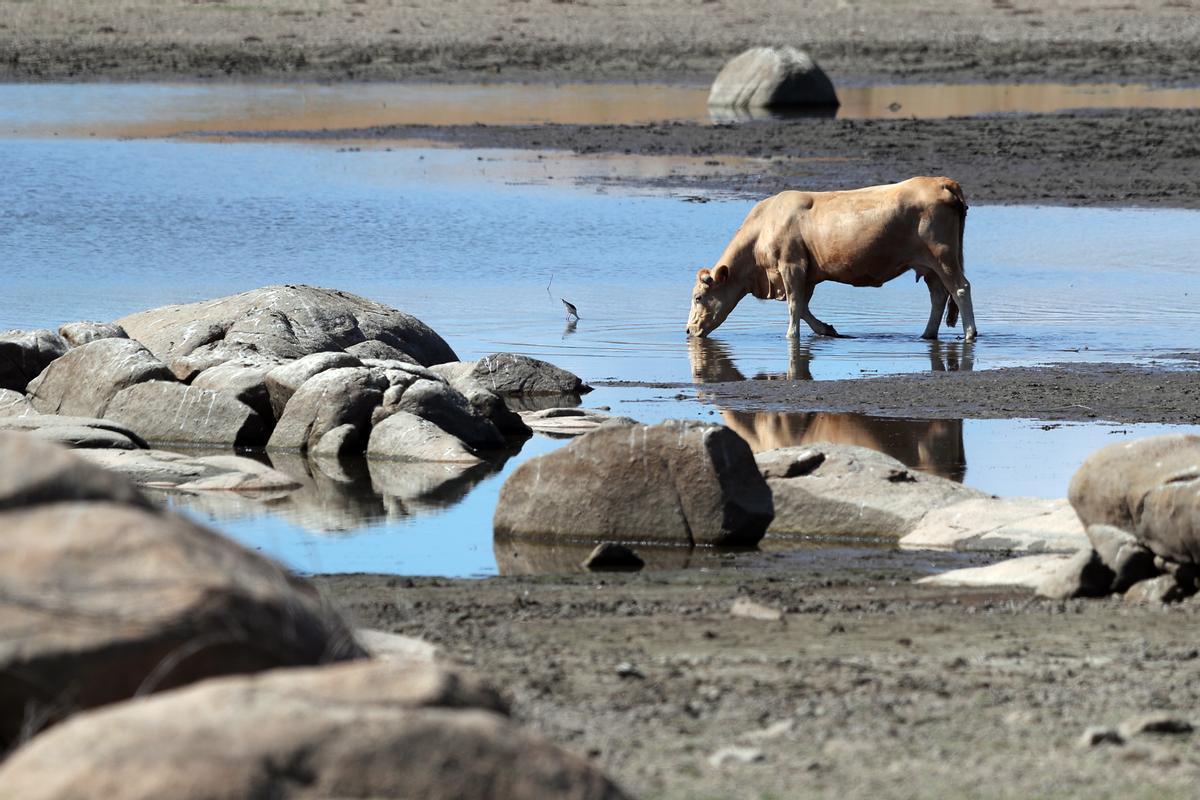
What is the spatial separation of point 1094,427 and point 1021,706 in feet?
25.0

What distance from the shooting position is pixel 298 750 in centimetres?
452

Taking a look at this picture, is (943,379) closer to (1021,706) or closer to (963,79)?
(1021,706)

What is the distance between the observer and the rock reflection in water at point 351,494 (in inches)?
475

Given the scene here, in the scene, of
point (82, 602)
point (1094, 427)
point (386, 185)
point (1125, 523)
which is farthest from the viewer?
point (386, 185)

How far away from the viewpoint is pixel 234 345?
51.7ft

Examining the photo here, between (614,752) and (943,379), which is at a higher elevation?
(614,752)

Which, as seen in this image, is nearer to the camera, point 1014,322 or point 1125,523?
point 1125,523

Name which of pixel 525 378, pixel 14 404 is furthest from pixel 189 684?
pixel 525 378

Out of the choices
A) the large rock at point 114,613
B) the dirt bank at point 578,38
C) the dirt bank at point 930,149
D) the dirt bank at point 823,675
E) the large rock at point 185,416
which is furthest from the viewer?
the dirt bank at point 578,38

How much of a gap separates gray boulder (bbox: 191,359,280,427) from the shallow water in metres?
1.54

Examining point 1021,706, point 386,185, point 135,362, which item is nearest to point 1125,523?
point 1021,706

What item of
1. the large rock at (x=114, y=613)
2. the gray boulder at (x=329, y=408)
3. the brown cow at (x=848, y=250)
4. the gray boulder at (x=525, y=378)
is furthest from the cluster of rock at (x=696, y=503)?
the brown cow at (x=848, y=250)

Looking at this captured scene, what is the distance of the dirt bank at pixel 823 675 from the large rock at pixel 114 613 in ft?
4.49

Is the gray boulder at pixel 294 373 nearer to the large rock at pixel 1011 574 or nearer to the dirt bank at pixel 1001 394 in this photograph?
the dirt bank at pixel 1001 394
